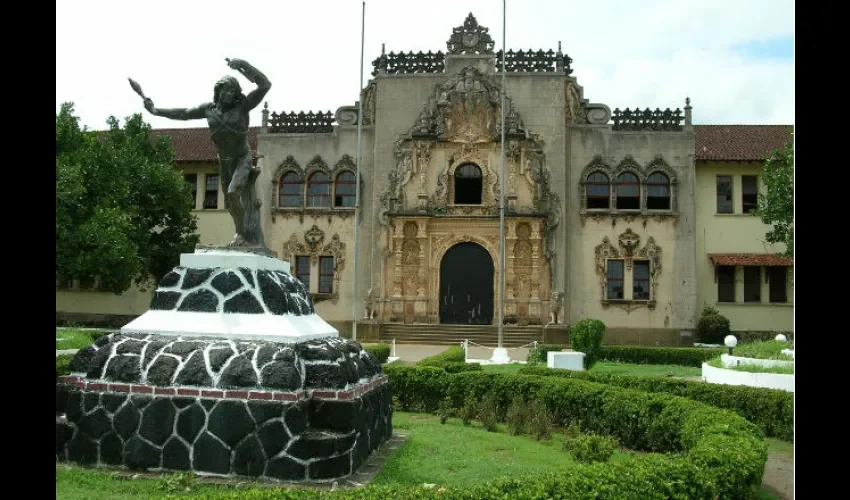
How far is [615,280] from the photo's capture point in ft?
103

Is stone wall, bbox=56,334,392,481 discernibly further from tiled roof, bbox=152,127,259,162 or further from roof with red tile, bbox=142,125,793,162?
roof with red tile, bbox=142,125,793,162

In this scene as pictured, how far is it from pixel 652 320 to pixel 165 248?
69.4 feet

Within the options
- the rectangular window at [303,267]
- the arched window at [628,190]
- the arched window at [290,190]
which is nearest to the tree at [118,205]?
the arched window at [290,190]

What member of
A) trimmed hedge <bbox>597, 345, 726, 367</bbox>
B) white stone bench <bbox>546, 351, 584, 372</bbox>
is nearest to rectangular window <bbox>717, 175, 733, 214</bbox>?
trimmed hedge <bbox>597, 345, 726, 367</bbox>

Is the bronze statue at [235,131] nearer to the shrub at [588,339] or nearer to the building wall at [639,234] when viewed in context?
the shrub at [588,339]

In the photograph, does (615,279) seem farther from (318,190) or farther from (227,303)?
(227,303)

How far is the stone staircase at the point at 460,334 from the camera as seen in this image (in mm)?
29125

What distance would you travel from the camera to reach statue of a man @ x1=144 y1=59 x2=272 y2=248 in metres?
8.85

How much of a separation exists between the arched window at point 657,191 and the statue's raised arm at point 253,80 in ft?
83.2
